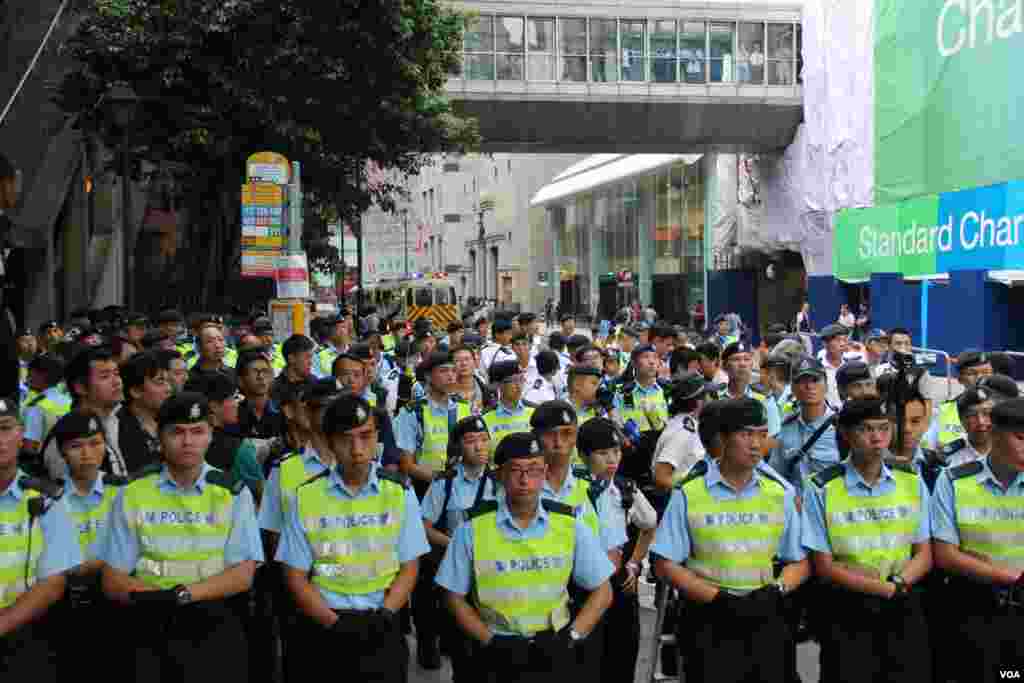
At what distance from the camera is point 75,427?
536 centimetres

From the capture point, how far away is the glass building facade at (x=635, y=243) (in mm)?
47719

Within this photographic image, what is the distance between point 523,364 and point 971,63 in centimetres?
1829

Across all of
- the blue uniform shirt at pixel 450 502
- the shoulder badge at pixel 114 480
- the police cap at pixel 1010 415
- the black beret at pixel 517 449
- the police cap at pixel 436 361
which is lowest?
the blue uniform shirt at pixel 450 502

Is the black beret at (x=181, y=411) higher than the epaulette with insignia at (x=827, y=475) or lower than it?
higher

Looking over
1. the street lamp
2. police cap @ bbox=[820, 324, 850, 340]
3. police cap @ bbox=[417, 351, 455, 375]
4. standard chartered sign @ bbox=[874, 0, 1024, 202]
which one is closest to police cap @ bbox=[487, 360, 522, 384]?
police cap @ bbox=[417, 351, 455, 375]

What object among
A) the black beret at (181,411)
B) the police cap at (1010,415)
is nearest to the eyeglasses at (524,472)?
the black beret at (181,411)

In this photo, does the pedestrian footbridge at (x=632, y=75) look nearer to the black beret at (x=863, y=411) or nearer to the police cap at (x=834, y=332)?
the police cap at (x=834, y=332)

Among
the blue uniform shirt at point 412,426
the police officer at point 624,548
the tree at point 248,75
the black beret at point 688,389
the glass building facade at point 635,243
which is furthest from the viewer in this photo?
the glass building facade at point 635,243

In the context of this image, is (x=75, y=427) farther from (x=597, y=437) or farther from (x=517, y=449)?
(x=597, y=437)

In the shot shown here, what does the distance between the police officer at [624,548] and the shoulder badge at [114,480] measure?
7.10 ft

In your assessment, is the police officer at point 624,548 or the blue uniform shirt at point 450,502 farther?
the blue uniform shirt at point 450,502

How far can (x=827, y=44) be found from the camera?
34.6 metres

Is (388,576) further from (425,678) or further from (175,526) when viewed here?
(425,678)

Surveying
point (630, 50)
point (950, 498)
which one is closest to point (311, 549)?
point (950, 498)
